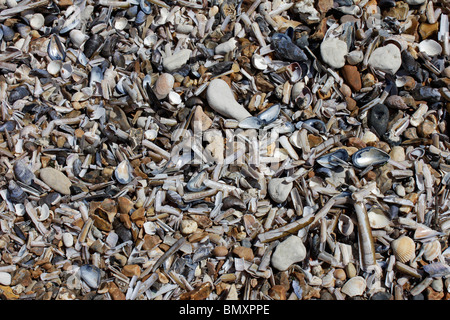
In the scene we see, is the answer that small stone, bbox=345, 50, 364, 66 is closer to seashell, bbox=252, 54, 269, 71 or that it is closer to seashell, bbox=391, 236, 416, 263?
seashell, bbox=252, 54, 269, 71

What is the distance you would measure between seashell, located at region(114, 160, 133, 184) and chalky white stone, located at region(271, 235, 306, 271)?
1.03 m

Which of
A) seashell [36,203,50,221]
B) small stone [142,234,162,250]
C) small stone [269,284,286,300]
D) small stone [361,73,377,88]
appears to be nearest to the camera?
small stone [269,284,286,300]

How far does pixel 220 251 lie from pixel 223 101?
0.94 m

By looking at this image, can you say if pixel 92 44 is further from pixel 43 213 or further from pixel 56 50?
pixel 43 213

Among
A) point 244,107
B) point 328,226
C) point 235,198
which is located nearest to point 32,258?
point 235,198

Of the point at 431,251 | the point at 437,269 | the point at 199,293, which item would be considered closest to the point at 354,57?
the point at 431,251

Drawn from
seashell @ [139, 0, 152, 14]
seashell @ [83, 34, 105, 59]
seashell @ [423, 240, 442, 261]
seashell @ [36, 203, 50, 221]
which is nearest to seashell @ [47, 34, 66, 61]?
seashell @ [83, 34, 105, 59]

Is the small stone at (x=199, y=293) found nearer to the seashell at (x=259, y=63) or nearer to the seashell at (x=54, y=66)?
the seashell at (x=259, y=63)

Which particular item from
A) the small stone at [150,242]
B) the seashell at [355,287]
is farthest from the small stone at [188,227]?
the seashell at [355,287]

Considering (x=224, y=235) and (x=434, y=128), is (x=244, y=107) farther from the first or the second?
(x=434, y=128)

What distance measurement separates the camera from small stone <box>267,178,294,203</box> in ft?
7.46

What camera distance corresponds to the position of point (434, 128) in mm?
2438

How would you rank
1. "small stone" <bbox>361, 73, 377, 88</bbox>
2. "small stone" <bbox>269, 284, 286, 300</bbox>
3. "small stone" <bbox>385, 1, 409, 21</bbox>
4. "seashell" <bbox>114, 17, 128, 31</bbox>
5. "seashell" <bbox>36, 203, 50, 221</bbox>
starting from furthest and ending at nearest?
"seashell" <bbox>114, 17, 128, 31</bbox> → "small stone" <bbox>385, 1, 409, 21</bbox> → "small stone" <bbox>361, 73, 377, 88</bbox> → "seashell" <bbox>36, 203, 50, 221</bbox> → "small stone" <bbox>269, 284, 286, 300</bbox>

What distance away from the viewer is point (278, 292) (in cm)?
215
